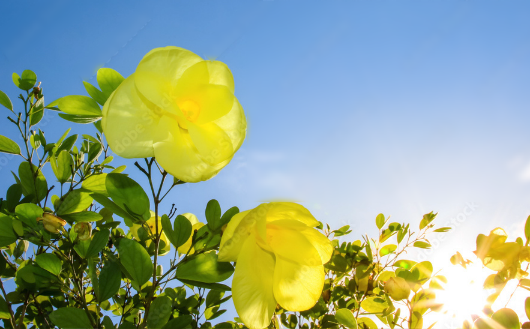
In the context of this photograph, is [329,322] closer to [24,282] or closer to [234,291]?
[234,291]

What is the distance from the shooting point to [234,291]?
0.62 metres

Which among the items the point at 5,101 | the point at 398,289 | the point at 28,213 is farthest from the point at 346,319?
the point at 5,101

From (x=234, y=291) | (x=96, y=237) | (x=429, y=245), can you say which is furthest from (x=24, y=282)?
(x=429, y=245)

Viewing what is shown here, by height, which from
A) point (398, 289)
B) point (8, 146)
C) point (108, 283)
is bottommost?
point (398, 289)

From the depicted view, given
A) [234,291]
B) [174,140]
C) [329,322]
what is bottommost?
[329,322]

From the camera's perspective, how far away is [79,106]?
68 cm

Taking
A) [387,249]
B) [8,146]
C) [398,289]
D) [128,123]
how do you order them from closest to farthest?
[128,123] → [398,289] → [8,146] → [387,249]

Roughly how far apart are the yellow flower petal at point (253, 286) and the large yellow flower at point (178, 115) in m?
0.22

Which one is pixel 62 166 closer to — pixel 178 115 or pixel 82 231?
pixel 82 231

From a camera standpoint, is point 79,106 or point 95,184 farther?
point 95,184

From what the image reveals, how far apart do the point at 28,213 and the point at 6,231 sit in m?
0.07

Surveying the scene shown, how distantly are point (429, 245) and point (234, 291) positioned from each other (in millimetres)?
1158

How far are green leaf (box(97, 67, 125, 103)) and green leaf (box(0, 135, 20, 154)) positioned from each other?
61cm

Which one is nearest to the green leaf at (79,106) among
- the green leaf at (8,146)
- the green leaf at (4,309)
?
the green leaf at (8,146)
